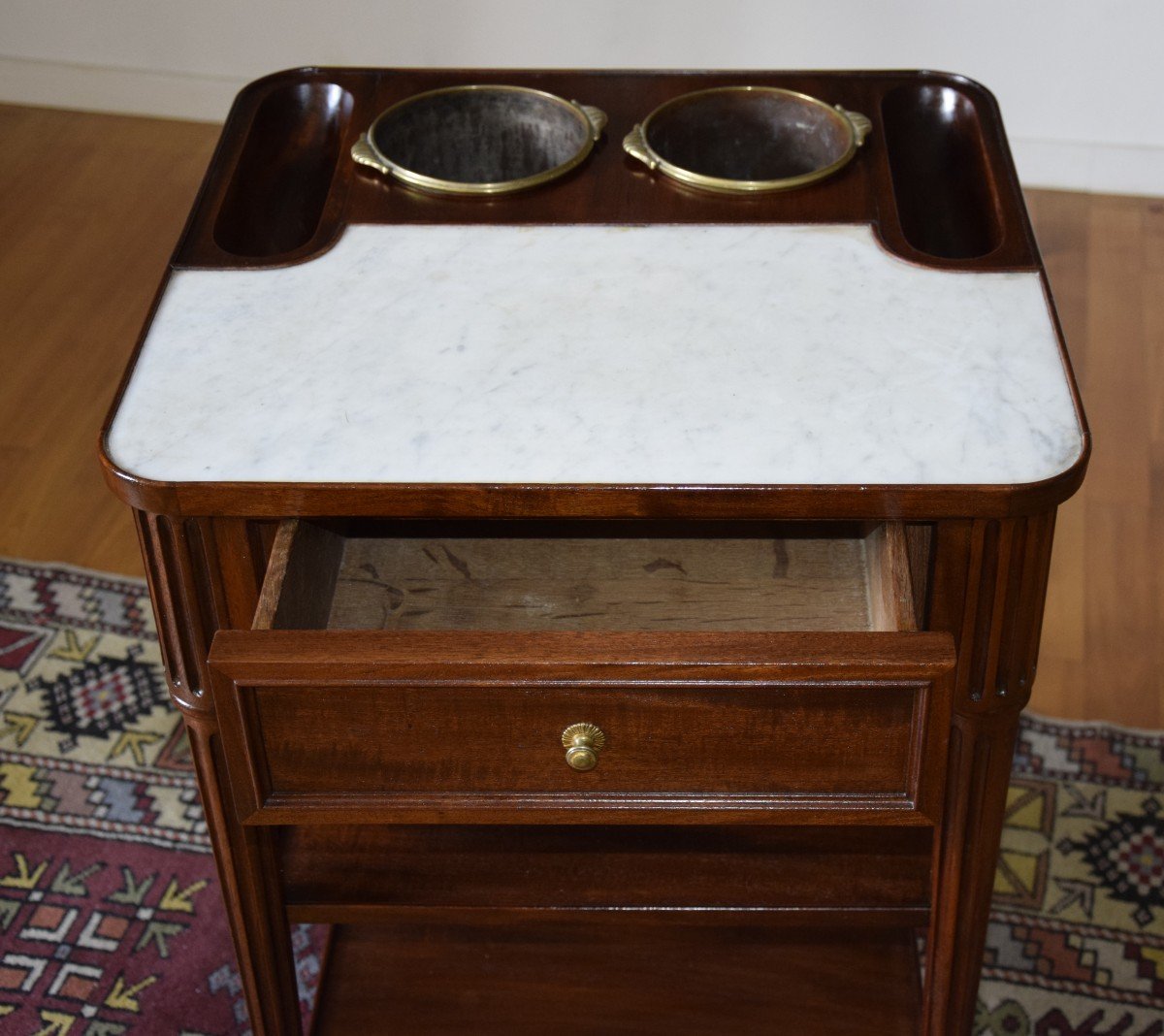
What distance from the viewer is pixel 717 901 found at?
99cm

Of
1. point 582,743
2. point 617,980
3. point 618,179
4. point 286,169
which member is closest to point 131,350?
point 286,169

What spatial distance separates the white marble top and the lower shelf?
45 centimetres

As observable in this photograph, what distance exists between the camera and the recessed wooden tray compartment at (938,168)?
1.03 m

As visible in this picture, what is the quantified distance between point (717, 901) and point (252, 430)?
Result: 44 centimetres

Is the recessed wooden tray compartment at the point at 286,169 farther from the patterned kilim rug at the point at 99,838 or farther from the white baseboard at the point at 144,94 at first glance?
the white baseboard at the point at 144,94

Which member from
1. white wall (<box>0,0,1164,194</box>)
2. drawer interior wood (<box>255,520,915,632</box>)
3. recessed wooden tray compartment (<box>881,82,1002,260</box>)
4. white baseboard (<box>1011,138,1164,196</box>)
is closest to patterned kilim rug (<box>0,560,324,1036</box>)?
drawer interior wood (<box>255,520,915,632</box>)

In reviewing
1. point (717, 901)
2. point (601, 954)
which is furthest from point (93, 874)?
point (717, 901)

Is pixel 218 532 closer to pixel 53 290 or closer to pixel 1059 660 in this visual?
pixel 1059 660

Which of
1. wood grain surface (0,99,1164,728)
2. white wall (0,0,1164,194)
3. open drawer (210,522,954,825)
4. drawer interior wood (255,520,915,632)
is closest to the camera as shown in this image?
open drawer (210,522,954,825)

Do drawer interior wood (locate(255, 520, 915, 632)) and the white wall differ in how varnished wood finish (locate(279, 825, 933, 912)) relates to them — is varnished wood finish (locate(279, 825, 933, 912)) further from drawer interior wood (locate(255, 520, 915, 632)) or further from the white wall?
the white wall

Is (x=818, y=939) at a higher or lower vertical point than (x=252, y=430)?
lower

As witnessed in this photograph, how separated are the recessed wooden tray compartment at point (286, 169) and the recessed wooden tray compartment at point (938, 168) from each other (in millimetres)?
400

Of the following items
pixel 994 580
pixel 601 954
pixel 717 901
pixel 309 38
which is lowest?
pixel 601 954

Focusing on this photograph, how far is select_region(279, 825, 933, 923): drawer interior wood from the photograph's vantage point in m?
0.99
